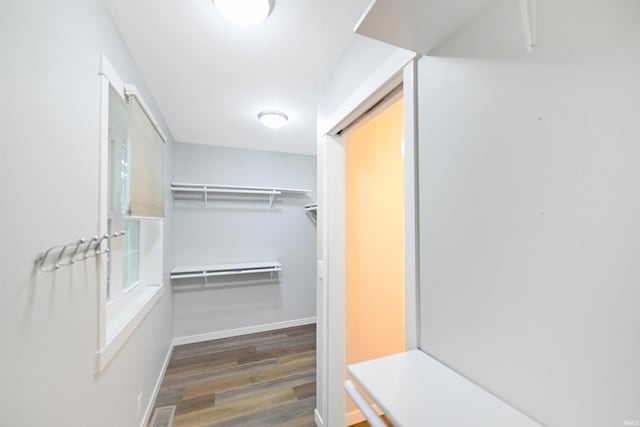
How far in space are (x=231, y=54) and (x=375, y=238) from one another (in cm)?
154

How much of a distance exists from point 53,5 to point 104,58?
1.09ft

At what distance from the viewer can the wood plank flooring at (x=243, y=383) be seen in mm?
1754

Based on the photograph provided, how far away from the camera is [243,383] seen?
6.97ft

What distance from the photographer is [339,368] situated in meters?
1.53

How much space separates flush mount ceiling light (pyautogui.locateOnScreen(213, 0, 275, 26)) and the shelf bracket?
3.13 feet

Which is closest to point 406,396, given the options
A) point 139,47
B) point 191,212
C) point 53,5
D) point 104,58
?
point 53,5

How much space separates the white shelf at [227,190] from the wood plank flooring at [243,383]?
5.64 ft

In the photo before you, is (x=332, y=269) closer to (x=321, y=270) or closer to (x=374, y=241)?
(x=321, y=270)

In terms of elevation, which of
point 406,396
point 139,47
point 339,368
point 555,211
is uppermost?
point 139,47

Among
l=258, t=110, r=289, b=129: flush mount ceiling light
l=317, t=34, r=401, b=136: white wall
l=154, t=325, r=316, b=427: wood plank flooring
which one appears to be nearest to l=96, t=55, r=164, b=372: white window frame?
l=154, t=325, r=316, b=427: wood plank flooring

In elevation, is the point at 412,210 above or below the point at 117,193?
below

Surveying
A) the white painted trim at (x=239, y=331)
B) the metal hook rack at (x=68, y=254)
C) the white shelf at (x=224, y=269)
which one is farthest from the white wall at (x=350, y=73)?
the white painted trim at (x=239, y=331)

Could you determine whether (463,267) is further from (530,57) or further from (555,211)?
(530,57)

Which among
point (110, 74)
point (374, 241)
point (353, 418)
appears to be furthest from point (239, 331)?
point (110, 74)
